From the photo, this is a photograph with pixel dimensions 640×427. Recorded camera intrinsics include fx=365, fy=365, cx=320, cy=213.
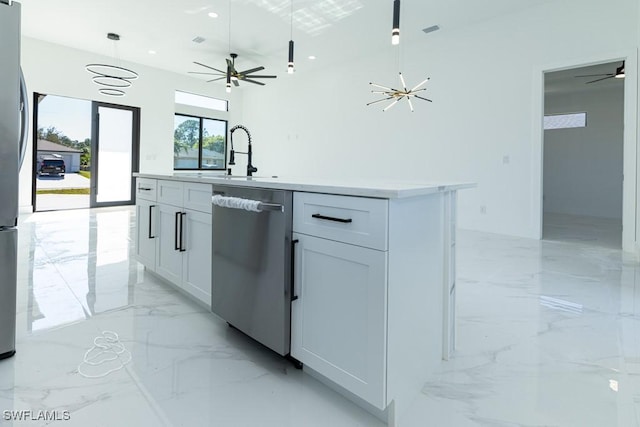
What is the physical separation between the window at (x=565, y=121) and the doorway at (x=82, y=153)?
31.7 ft

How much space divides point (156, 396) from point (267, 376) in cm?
43

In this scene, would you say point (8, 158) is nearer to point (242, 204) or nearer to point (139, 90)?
point (242, 204)

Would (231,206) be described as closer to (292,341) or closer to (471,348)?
(292,341)

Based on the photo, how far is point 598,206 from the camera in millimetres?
8062

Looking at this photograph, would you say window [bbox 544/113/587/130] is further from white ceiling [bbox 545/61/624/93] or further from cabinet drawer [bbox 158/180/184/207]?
cabinet drawer [bbox 158/180/184/207]

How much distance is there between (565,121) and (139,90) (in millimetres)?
9837

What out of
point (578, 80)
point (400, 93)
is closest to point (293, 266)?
point (400, 93)

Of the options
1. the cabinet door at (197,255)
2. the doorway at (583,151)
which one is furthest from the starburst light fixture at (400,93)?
the cabinet door at (197,255)

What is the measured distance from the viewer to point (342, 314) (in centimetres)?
129

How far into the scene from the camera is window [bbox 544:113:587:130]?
27.0 ft

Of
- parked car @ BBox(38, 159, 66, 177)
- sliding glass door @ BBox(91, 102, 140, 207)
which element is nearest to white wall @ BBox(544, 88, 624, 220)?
sliding glass door @ BBox(91, 102, 140, 207)

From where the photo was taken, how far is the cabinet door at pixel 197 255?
208 cm

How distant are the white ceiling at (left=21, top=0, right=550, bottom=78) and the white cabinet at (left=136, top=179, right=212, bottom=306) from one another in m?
3.81

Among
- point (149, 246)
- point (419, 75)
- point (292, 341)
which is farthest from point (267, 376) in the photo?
point (419, 75)
